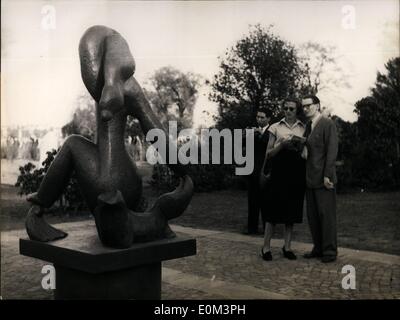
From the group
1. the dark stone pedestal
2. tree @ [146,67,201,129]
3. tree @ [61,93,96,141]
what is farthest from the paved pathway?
tree @ [146,67,201,129]

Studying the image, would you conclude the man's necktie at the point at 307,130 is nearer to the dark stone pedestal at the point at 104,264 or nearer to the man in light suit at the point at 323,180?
the man in light suit at the point at 323,180

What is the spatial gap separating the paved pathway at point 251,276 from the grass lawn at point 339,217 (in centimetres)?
99

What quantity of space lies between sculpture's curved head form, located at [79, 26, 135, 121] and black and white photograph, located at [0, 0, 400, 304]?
0.01 m

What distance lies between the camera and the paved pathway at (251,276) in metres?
4.56

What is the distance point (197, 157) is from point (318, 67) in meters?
3.34

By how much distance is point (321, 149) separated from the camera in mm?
5906

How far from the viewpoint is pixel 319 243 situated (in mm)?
6020

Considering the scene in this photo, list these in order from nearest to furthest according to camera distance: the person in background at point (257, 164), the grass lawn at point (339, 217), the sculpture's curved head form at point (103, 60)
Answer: the sculpture's curved head form at point (103, 60)
the person in background at point (257, 164)
the grass lawn at point (339, 217)

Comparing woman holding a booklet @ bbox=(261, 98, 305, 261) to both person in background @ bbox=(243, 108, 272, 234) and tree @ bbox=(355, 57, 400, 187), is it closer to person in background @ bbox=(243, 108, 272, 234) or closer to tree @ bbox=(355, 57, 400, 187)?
person in background @ bbox=(243, 108, 272, 234)

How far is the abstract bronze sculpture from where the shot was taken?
3.73m

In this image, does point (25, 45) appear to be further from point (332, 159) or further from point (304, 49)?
point (304, 49)

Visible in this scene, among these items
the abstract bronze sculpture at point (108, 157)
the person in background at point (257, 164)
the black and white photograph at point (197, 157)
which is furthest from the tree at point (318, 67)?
the abstract bronze sculpture at point (108, 157)
